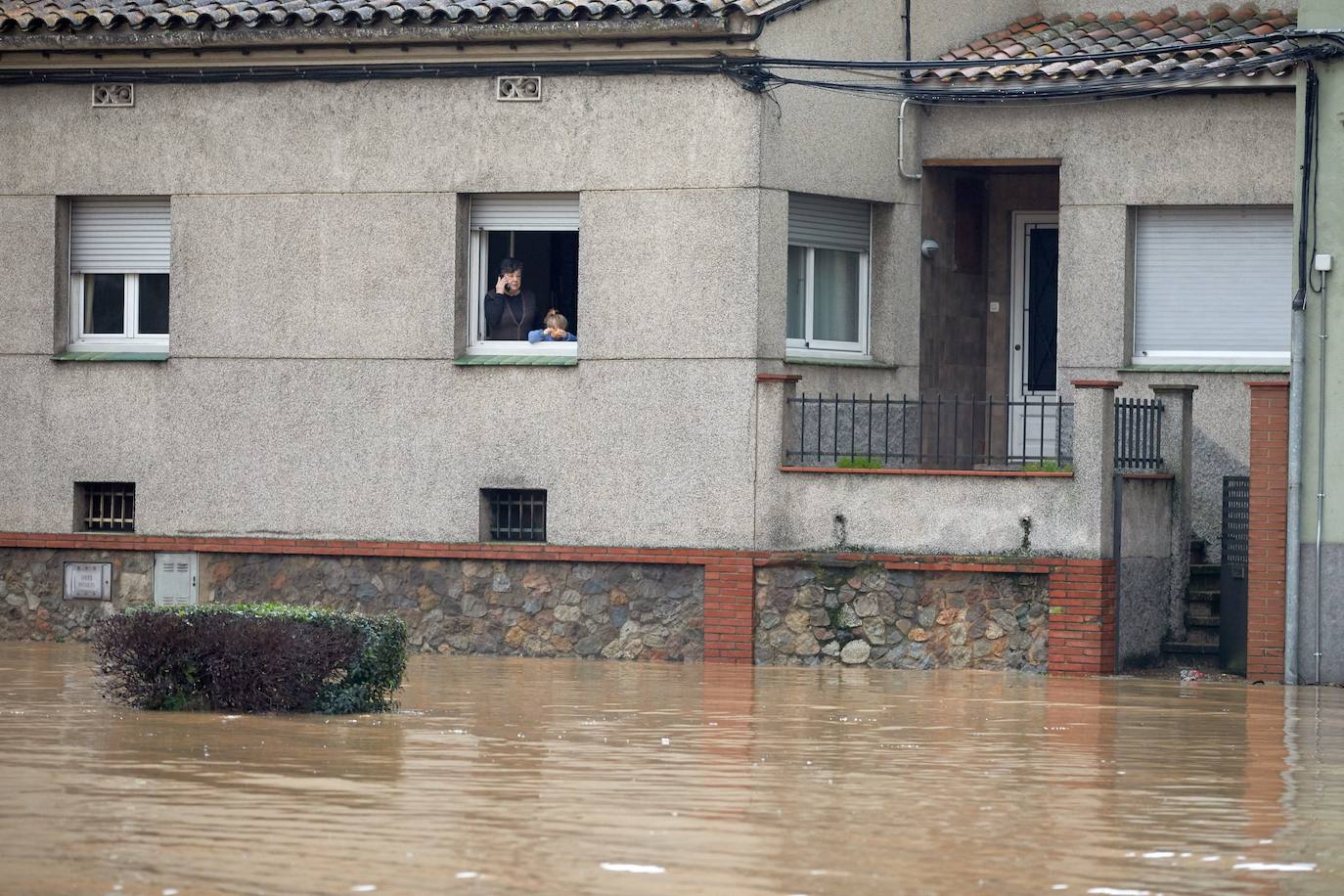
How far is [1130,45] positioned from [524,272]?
5.91 m

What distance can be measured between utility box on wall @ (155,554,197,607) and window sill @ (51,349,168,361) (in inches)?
71.5

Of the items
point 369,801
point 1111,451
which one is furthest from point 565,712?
point 1111,451

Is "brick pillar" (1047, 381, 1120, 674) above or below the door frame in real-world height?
below

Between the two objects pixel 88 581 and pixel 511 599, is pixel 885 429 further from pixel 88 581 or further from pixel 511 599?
pixel 88 581

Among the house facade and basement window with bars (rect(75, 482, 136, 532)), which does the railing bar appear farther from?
basement window with bars (rect(75, 482, 136, 532))

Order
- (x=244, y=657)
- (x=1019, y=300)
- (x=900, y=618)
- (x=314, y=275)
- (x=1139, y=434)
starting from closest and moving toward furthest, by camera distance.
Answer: (x=244, y=657) < (x=900, y=618) < (x=1139, y=434) < (x=314, y=275) < (x=1019, y=300)

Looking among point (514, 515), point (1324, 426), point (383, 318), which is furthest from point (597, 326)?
point (1324, 426)

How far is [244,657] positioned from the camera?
13977mm

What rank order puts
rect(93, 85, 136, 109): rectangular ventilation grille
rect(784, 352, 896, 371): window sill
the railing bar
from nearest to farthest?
the railing bar
rect(784, 352, 896, 371): window sill
rect(93, 85, 136, 109): rectangular ventilation grille

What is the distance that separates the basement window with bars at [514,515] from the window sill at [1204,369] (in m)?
5.49

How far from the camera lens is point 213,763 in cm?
1181

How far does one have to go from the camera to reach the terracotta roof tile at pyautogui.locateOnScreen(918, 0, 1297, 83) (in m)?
19.8

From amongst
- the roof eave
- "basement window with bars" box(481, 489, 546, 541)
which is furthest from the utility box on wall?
the roof eave

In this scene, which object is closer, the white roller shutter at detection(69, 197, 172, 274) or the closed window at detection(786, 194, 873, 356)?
the closed window at detection(786, 194, 873, 356)
